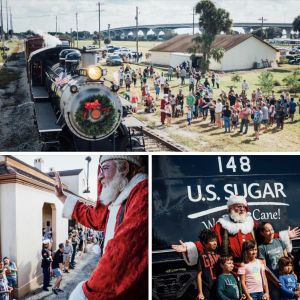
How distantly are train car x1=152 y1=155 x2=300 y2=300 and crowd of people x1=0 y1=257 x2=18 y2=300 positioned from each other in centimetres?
104

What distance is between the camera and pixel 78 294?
12.4 feet

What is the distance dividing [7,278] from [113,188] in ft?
3.39

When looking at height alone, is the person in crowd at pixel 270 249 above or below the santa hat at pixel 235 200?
below

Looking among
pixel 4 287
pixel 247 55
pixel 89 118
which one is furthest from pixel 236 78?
pixel 4 287

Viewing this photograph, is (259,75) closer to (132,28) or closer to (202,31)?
(202,31)

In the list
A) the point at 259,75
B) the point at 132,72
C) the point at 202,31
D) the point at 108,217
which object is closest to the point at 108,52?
the point at 132,72

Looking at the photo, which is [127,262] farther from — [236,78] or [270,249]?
[236,78]

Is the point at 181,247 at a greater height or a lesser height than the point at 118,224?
lesser

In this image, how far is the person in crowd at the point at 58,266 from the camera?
12.5 ft

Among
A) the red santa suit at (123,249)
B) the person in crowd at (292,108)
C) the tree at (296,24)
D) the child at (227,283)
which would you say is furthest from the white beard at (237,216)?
the tree at (296,24)

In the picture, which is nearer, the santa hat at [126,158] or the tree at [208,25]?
the santa hat at [126,158]

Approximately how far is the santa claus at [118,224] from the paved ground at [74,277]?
0.14 ft

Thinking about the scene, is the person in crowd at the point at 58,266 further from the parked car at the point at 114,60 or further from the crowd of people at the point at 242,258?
the parked car at the point at 114,60

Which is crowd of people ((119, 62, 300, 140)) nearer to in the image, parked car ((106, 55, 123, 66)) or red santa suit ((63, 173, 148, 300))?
parked car ((106, 55, 123, 66))
